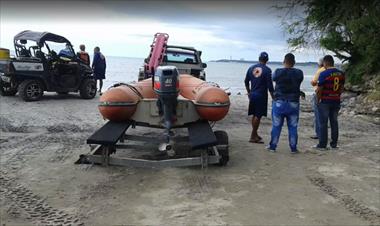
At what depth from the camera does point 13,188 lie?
537 cm

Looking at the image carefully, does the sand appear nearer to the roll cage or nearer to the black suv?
the black suv

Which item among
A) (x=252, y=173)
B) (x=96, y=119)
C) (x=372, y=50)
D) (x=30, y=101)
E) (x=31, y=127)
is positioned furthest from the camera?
(x=372, y=50)

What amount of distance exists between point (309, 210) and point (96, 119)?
701 centimetres

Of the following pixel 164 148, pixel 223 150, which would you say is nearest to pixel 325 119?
pixel 223 150

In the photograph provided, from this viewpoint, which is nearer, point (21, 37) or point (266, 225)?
point (266, 225)

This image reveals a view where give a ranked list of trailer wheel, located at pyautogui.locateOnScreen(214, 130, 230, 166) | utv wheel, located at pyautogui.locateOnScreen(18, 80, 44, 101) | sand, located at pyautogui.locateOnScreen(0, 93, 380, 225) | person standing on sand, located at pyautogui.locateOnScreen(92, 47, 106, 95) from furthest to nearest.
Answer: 1. person standing on sand, located at pyautogui.locateOnScreen(92, 47, 106, 95)
2. utv wheel, located at pyautogui.locateOnScreen(18, 80, 44, 101)
3. trailer wheel, located at pyautogui.locateOnScreen(214, 130, 230, 166)
4. sand, located at pyautogui.locateOnScreen(0, 93, 380, 225)

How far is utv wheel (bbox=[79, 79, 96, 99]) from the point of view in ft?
49.2

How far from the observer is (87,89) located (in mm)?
15062

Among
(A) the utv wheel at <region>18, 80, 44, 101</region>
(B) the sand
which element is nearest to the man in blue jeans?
(B) the sand

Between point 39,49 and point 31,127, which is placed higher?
point 39,49

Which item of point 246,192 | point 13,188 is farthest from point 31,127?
point 246,192

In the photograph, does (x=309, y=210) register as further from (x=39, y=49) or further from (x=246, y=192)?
(x=39, y=49)

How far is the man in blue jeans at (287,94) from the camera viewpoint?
7.46 metres

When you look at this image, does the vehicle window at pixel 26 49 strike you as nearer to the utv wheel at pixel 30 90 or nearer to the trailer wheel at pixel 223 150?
the utv wheel at pixel 30 90
